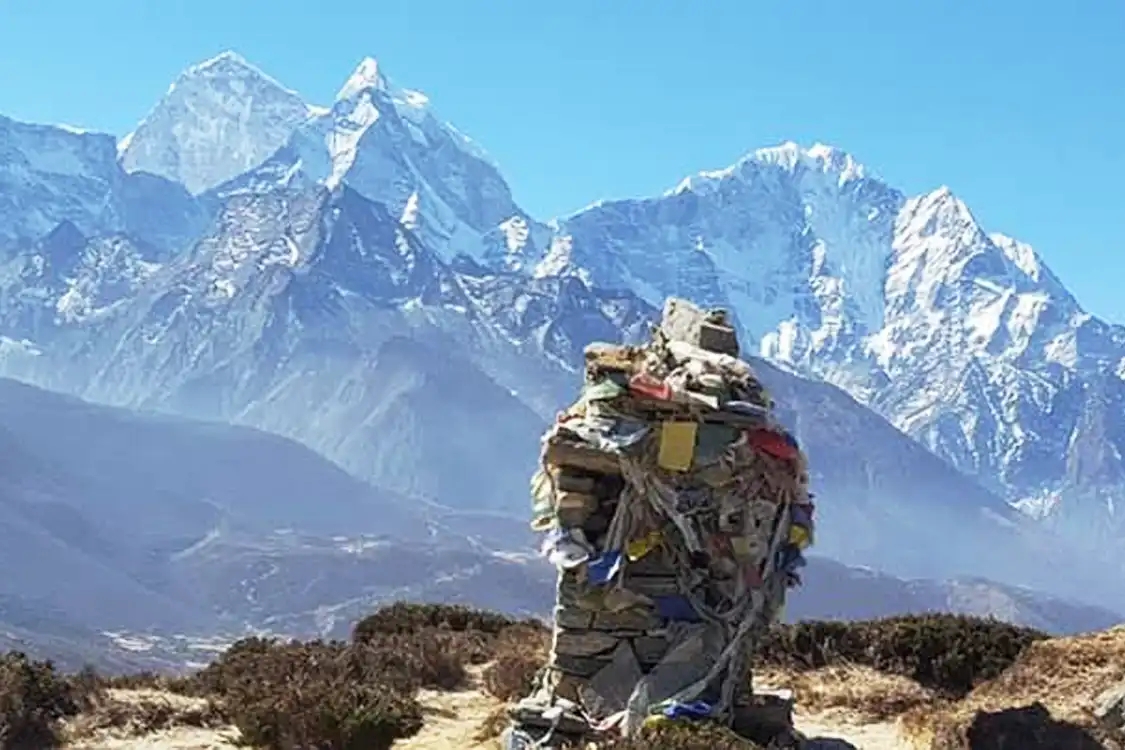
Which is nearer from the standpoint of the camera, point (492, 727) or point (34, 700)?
point (492, 727)

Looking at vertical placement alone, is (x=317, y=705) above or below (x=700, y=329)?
below

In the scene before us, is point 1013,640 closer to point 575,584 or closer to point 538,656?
point 538,656

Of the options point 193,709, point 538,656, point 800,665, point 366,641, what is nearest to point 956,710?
point 800,665

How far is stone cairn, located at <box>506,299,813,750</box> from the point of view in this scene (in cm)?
1655

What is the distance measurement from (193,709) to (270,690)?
6.48 ft

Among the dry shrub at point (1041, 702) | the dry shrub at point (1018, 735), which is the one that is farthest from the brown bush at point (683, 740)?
the dry shrub at point (1041, 702)

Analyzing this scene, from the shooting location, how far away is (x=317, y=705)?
17062 millimetres

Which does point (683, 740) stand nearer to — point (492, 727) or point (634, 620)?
point (634, 620)

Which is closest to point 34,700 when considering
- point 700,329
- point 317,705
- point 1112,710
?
point 317,705

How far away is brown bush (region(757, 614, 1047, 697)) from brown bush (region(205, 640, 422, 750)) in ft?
17.8

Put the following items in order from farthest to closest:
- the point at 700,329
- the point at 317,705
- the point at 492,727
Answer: the point at 492,727, the point at 700,329, the point at 317,705

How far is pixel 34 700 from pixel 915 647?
11.2 meters

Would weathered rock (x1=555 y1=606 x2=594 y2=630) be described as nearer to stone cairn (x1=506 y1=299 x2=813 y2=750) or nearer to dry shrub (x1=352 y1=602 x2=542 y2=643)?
stone cairn (x1=506 y1=299 x2=813 y2=750)

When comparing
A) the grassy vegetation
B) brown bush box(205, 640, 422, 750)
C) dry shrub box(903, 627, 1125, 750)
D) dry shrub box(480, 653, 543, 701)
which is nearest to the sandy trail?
dry shrub box(903, 627, 1125, 750)
